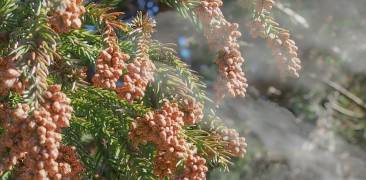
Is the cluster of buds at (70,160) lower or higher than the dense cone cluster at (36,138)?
lower

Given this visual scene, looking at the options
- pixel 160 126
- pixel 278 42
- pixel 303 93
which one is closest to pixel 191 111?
pixel 160 126

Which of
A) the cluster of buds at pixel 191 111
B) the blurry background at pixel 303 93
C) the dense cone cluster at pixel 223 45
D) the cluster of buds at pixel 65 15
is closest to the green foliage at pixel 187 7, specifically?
the dense cone cluster at pixel 223 45

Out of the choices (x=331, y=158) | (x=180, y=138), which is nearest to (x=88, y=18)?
(x=180, y=138)

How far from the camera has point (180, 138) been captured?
812mm

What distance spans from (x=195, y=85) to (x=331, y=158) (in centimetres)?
186

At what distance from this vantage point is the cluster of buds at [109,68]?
0.71 m

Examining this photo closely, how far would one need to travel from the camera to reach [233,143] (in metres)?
0.90

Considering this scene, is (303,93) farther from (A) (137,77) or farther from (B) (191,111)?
(A) (137,77)

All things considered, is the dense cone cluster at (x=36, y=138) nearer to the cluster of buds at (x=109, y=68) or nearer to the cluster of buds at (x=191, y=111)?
the cluster of buds at (x=109, y=68)

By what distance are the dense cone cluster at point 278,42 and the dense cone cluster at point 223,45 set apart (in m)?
0.08

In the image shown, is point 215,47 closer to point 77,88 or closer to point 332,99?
point 77,88

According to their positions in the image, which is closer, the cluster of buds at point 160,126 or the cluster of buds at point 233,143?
the cluster of buds at point 160,126

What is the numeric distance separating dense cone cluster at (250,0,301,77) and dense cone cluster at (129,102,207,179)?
217mm

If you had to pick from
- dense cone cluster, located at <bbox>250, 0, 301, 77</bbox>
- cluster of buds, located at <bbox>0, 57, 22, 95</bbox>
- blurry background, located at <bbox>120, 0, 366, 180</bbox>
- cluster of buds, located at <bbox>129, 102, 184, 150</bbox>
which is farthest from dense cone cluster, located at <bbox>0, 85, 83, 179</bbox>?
blurry background, located at <bbox>120, 0, 366, 180</bbox>
